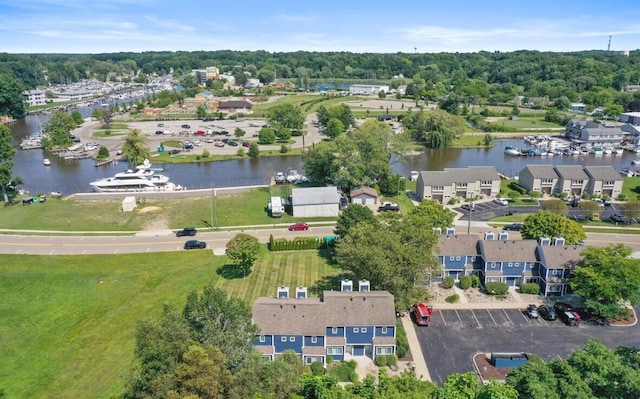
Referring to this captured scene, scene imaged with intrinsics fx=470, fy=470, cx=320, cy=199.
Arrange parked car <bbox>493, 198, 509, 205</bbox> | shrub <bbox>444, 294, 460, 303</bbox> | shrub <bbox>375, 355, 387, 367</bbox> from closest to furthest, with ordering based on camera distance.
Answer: shrub <bbox>375, 355, 387, 367</bbox>, shrub <bbox>444, 294, 460, 303</bbox>, parked car <bbox>493, 198, 509, 205</bbox>

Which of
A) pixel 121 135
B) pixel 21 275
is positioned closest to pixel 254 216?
pixel 21 275

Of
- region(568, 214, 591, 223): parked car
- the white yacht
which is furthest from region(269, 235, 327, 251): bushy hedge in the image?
region(568, 214, 591, 223): parked car

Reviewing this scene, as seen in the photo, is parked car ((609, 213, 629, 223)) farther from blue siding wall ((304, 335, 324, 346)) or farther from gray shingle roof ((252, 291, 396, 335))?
blue siding wall ((304, 335, 324, 346))

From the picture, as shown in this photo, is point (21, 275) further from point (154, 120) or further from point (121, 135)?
point (154, 120)

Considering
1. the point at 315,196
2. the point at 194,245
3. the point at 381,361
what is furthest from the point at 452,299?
the point at 194,245

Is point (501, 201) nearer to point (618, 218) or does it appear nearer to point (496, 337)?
point (618, 218)

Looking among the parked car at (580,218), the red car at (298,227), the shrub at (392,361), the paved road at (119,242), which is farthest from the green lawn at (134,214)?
the parked car at (580,218)
